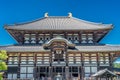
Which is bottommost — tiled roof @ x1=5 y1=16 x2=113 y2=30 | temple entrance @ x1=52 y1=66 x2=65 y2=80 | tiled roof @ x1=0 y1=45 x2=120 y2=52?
temple entrance @ x1=52 y1=66 x2=65 y2=80

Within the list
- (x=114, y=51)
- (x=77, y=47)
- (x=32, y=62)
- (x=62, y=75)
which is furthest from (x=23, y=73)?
(x=114, y=51)

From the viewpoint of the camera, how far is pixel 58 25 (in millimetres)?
48438

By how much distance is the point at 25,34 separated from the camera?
46219 millimetres

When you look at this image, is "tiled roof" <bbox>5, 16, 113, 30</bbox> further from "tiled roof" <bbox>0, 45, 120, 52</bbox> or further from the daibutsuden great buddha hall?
"tiled roof" <bbox>0, 45, 120, 52</bbox>

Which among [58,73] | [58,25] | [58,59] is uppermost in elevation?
[58,25]

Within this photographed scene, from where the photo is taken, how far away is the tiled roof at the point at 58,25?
45562mm

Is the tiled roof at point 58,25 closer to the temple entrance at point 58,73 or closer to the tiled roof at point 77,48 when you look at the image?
the tiled roof at point 77,48

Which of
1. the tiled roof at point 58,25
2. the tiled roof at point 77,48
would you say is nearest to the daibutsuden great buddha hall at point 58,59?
the tiled roof at point 77,48

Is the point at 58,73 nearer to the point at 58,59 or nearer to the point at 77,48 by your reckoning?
the point at 58,59

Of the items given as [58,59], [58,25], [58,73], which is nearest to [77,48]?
[58,59]

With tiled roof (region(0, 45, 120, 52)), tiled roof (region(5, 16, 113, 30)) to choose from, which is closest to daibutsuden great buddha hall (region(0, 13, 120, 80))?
tiled roof (region(0, 45, 120, 52))

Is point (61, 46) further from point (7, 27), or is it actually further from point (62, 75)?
point (7, 27)

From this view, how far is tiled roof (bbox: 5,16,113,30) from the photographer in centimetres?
4556

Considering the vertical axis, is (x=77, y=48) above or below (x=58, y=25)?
below
